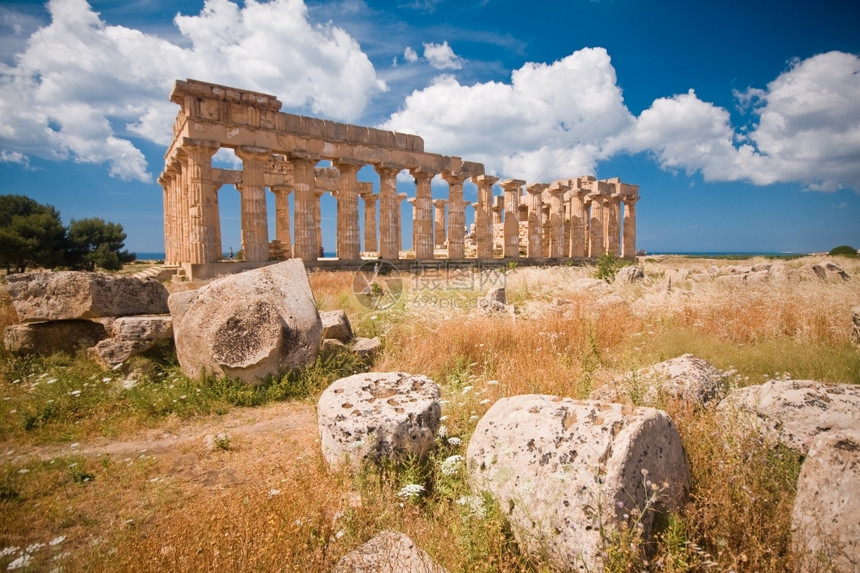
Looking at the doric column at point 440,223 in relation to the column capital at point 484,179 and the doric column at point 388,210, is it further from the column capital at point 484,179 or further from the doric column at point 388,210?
the doric column at point 388,210

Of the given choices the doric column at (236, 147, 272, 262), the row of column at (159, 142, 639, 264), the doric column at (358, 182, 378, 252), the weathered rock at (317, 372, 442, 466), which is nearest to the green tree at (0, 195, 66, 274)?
the row of column at (159, 142, 639, 264)

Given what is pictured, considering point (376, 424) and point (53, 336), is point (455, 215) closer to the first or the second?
point (53, 336)

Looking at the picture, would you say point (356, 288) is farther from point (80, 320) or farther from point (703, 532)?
point (703, 532)

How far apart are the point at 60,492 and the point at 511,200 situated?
24356mm

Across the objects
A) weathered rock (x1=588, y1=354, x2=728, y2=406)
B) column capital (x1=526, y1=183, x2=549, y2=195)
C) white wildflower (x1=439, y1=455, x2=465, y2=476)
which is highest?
column capital (x1=526, y1=183, x2=549, y2=195)

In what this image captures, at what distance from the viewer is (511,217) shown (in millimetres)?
25203

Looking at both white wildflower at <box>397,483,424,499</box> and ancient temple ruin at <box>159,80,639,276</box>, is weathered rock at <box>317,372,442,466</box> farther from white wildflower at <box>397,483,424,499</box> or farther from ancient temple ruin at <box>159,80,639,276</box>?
ancient temple ruin at <box>159,80,639,276</box>

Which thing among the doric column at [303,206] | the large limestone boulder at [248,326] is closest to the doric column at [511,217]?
the doric column at [303,206]

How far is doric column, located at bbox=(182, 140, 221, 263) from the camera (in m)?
16.4

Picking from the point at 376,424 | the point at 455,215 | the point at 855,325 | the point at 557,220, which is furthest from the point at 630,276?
the point at 557,220

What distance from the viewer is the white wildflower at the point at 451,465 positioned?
9.07 feet

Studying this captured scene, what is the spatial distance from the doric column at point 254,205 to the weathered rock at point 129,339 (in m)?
13.2

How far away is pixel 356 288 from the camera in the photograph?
12164mm

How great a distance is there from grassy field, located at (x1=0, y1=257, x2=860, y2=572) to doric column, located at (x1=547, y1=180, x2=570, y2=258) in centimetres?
2059
